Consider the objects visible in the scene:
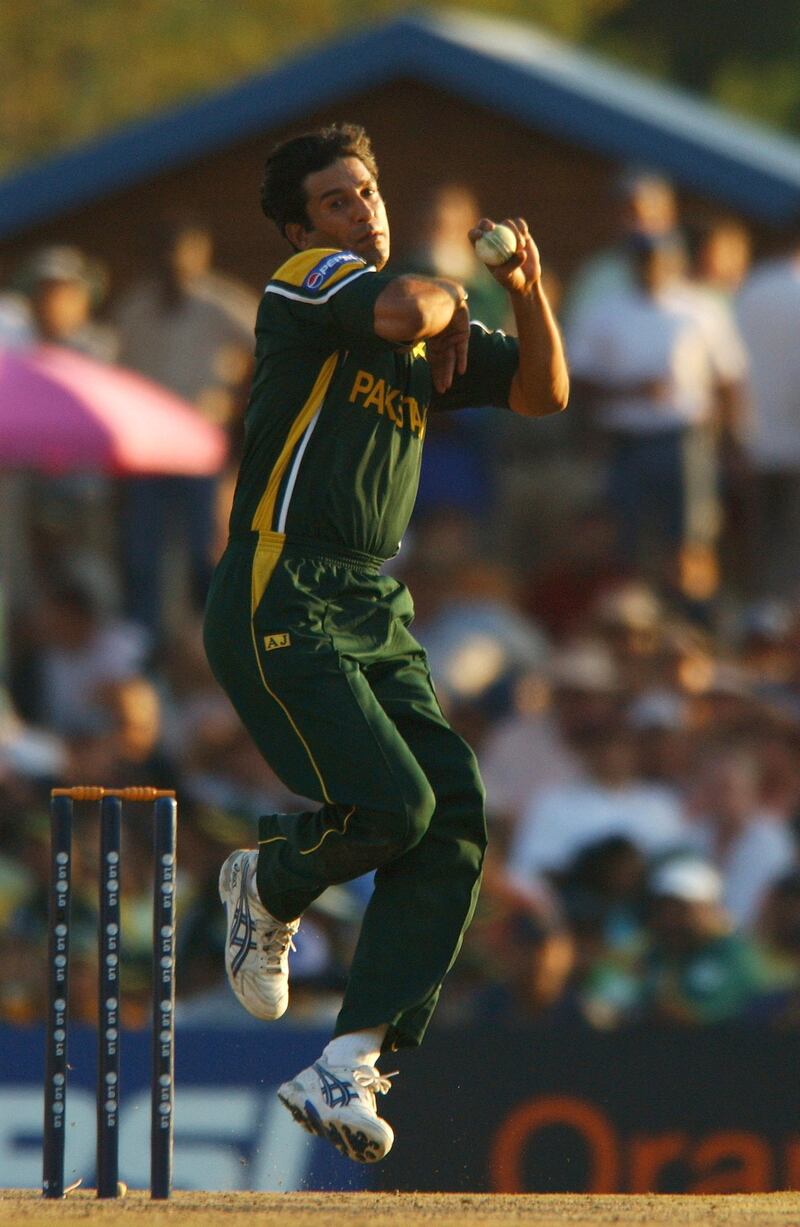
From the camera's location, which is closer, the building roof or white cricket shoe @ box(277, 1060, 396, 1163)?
white cricket shoe @ box(277, 1060, 396, 1163)

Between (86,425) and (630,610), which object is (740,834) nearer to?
(630,610)

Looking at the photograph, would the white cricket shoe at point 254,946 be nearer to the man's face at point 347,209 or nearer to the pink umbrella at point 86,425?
the man's face at point 347,209

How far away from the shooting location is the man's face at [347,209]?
5.61m

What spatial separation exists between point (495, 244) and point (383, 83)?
8750 millimetres

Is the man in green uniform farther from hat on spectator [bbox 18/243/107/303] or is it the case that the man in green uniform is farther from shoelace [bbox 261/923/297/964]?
hat on spectator [bbox 18/243/107/303]

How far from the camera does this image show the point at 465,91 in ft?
44.9

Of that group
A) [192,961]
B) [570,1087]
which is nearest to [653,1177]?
[570,1087]

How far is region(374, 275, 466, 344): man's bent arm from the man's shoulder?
14 cm

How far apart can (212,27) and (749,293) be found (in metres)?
24.2

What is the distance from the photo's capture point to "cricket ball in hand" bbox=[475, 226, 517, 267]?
535cm

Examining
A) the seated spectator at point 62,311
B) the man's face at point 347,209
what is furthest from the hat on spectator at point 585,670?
the man's face at point 347,209

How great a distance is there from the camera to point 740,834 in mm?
9305

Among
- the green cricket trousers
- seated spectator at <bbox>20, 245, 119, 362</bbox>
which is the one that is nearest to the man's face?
the green cricket trousers

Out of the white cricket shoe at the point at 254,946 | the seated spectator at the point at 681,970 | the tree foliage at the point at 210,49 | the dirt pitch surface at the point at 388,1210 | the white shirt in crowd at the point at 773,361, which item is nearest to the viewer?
the dirt pitch surface at the point at 388,1210
